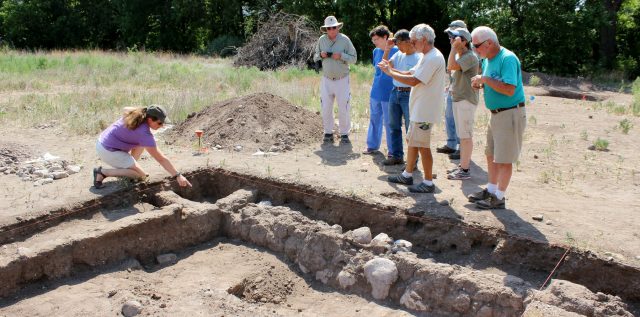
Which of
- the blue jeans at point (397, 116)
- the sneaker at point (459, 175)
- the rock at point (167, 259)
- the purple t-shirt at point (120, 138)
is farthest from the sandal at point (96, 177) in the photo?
the sneaker at point (459, 175)

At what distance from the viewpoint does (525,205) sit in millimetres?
5977

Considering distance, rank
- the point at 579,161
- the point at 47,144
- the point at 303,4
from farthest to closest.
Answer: the point at 303,4 → the point at 47,144 → the point at 579,161

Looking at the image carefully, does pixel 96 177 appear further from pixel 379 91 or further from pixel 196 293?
pixel 379 91

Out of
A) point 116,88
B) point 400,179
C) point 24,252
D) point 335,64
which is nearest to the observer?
point 24,252

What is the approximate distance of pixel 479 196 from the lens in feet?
19.7

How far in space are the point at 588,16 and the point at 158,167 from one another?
17.1 meters

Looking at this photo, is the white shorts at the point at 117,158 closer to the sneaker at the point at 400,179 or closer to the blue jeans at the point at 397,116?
the sneaker at the point at 400,179

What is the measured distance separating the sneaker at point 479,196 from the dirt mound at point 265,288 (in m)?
2.07

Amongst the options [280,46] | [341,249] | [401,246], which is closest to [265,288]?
[341,249]

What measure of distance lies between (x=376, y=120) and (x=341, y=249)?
2916 millimetres

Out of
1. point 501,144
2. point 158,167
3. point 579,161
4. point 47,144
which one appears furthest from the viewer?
point 47,144

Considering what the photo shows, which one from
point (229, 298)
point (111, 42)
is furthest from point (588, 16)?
point (111, 42)

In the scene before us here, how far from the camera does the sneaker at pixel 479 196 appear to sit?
5.96m

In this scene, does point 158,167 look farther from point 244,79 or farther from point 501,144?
point 244,79
